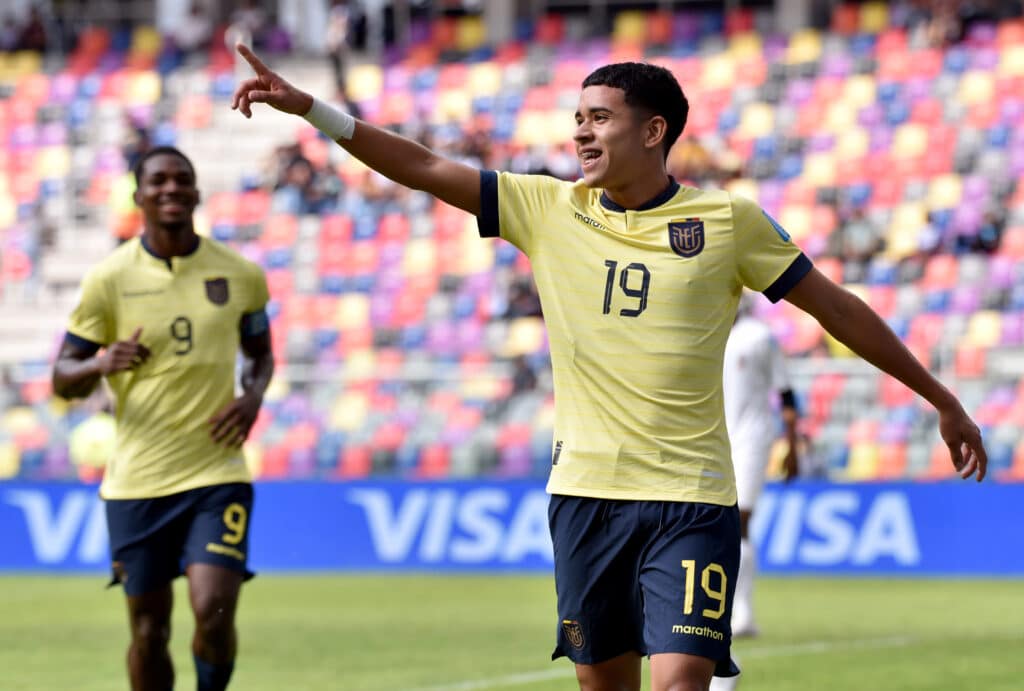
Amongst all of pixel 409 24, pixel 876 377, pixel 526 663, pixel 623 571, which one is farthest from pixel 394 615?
pixel 409 24

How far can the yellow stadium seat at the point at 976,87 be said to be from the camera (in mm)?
24547

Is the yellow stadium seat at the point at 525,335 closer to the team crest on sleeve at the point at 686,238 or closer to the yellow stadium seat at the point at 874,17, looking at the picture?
the yellow stadium seat at the point at 874,17

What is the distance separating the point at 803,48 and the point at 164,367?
1988 cm

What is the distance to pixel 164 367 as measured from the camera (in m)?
7.78

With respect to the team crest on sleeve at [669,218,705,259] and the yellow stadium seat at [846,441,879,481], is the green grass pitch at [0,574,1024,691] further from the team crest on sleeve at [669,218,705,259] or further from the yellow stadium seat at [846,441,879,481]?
the team crest on sleeve at [669,218,705,259]

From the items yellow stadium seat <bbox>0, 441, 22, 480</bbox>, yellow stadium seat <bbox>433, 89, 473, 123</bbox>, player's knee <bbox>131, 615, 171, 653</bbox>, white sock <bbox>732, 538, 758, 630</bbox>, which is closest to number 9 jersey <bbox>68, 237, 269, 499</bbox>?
player's knee <bbox>131, 615, 171, 653</bbox>

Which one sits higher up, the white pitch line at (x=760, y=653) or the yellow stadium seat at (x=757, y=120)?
the yellow stadium seat at (x=757, y=120)

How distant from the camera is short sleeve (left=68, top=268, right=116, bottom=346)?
25.6ft

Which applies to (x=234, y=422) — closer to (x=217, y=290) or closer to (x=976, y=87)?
(x=217, y=290)

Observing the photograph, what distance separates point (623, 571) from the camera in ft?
17.5

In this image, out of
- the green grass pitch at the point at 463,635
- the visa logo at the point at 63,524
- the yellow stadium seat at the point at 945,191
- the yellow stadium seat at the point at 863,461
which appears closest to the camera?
the green grass pitch at the point at 463,635

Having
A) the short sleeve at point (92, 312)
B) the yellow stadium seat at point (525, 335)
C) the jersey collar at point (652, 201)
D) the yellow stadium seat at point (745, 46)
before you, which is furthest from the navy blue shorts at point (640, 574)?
the yellow stadium seat at point (745, 46)

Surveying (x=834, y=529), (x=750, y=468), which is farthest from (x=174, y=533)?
(x=834, y=529)

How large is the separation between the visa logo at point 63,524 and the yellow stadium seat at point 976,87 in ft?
43.5
